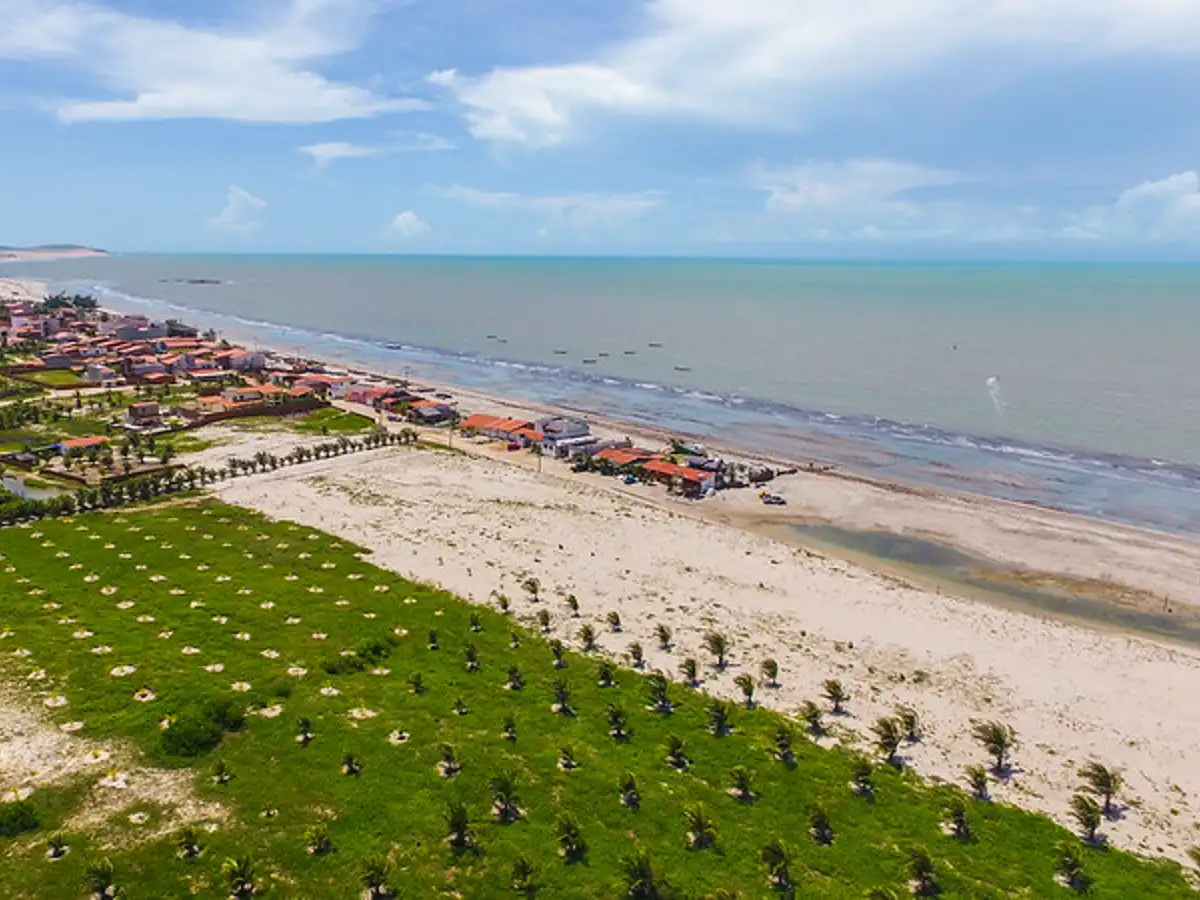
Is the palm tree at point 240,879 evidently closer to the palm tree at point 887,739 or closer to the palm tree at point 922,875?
the palm tree at point 922,875

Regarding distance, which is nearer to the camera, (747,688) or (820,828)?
(820,828)

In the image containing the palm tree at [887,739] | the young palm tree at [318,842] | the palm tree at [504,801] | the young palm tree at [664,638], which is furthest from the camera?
the young palm tree at [664,638]

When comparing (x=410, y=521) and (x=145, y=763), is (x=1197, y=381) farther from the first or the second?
(x=145, y=763)

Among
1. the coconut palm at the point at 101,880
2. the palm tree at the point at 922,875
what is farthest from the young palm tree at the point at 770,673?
the coconut palm at the point at 101,880

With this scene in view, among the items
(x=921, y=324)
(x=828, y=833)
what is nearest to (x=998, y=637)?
(x=828, y=833)

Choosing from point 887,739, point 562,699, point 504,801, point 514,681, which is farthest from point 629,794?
point 887,739

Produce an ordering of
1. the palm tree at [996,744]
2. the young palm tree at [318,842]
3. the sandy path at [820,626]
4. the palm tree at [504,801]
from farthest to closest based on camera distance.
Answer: the sandy path at [820,626] → the palm tree at [996,744] → the palm tree at [504,801] → the young palm tree at [318,842]

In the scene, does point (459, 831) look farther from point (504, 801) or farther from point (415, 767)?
point (415, 767)
